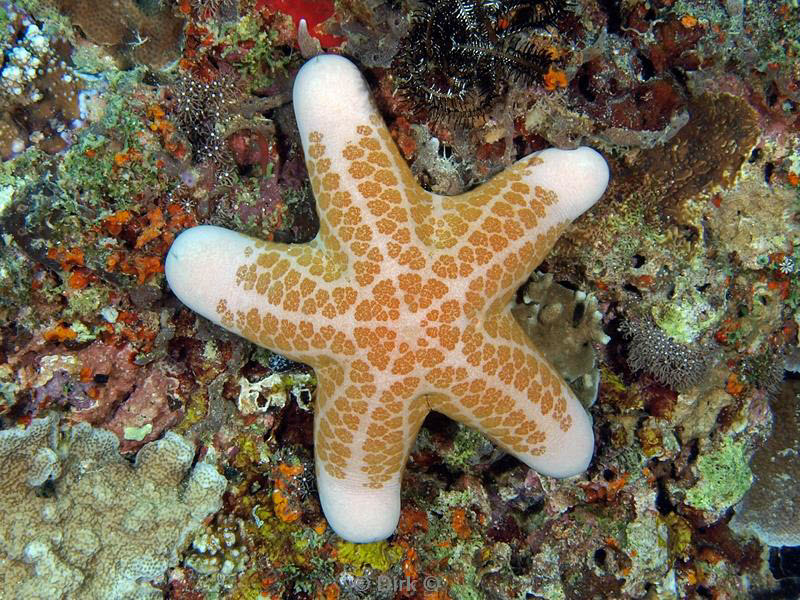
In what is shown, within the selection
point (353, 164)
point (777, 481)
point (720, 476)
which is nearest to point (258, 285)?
point (353, 164)

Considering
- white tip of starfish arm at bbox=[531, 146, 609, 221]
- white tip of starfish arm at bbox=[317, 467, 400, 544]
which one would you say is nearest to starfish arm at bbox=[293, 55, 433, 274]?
white tip of starfish arm at bbox=[531, 146, 609, 221]

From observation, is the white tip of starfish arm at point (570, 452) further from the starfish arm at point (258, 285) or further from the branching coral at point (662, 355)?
the starfish arm at point (258, 285)

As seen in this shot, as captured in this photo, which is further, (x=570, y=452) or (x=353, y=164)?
(x=570, y=452)

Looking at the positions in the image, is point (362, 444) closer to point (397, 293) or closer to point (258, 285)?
point (397, 293)

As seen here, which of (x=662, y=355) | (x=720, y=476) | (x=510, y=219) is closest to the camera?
(x=510, y=219)

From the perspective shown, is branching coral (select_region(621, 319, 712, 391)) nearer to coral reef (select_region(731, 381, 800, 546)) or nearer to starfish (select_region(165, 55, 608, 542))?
starfish (select_region(165, 55, 608, 542))

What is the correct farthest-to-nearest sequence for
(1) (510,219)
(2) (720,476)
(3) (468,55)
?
1. (2) (720,476)
2. (1) (510,219)
3. (3) (468,55)

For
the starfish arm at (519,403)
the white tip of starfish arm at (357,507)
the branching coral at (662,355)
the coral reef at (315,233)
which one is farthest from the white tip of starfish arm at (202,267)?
the branching coral at (662,355)
